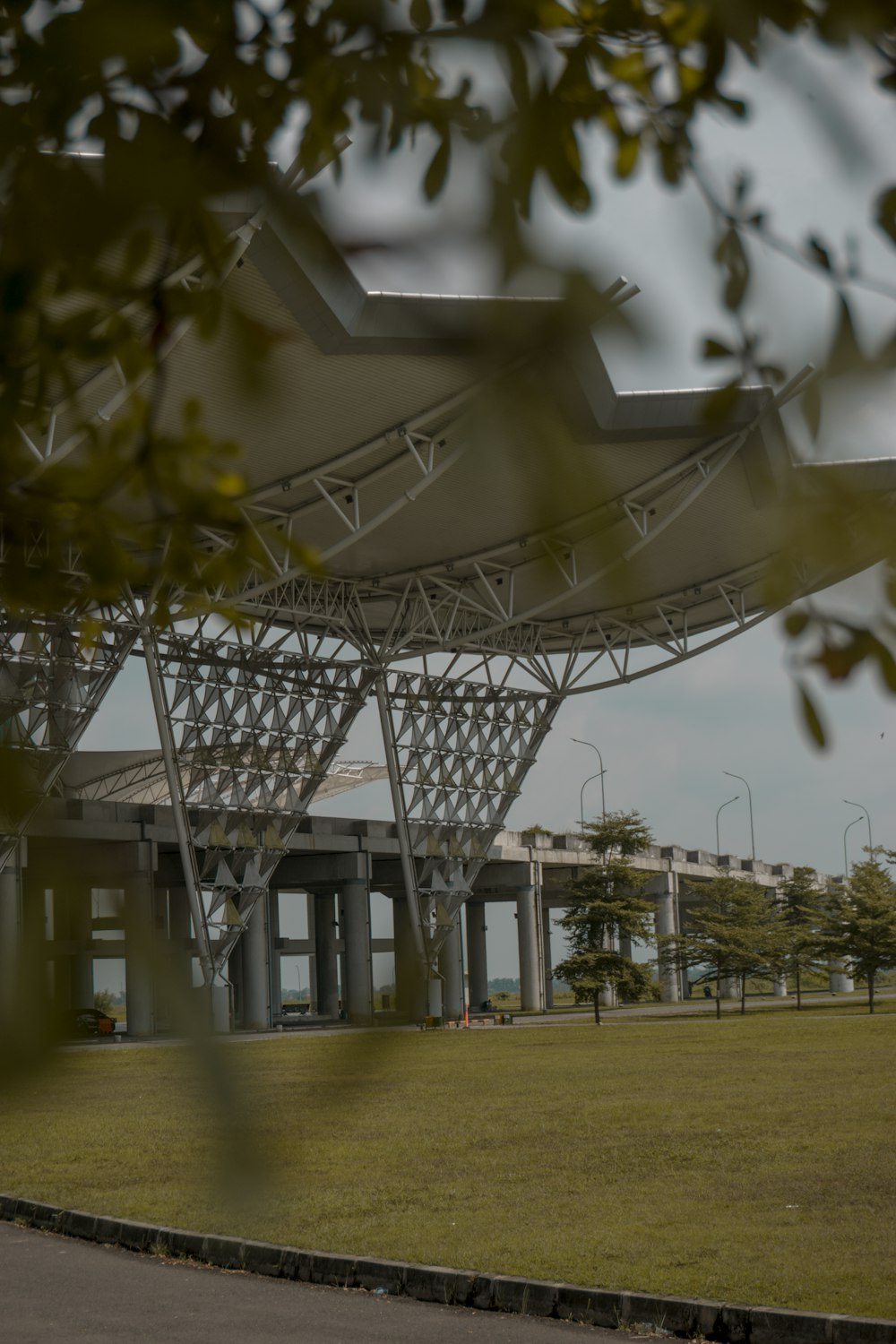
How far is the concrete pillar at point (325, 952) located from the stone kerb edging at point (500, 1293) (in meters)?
45.6

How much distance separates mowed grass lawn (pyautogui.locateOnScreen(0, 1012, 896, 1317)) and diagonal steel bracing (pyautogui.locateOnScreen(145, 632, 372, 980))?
14650 millimetres

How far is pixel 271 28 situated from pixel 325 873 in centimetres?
5001

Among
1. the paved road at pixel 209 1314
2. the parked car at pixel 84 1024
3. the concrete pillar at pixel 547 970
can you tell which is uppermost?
the parked car at pixel 84 1024

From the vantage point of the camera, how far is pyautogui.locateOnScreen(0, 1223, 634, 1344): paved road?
7.69m

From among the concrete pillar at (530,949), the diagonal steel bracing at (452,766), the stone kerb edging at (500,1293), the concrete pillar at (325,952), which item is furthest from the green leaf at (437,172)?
the concrete pillar at (530,949)

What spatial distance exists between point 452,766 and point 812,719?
4003 cm

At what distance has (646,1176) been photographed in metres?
11.9

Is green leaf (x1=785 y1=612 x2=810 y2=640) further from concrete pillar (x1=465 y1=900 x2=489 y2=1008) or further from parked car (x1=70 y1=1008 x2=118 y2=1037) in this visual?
concrete pillar (x1=465 y1=900 x2=489 y2=1008)

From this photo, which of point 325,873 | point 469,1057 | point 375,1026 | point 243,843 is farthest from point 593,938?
point 375,1026

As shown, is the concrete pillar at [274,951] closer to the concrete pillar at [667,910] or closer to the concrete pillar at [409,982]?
the concrete pillar at [667,910]

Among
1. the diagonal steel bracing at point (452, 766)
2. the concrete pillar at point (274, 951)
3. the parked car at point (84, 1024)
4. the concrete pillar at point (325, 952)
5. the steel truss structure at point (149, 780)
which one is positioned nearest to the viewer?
the parked car at point (84, 1024)

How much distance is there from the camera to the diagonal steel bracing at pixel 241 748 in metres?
34.6

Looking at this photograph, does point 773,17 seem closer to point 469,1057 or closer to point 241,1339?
point 241,1339

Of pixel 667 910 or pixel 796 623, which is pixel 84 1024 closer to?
pixel 796 623
